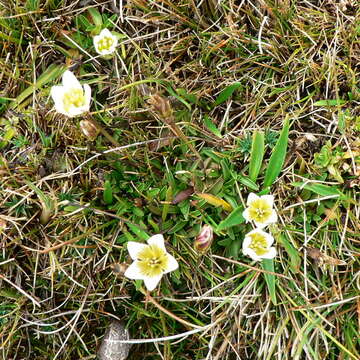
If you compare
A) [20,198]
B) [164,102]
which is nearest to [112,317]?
[20,198]

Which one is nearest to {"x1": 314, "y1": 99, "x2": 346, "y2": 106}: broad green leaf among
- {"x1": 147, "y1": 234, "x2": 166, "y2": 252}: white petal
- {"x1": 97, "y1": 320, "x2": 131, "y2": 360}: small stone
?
{"x1": 147, "y1": 234, "x2": 166, "y2": 252}: white petal

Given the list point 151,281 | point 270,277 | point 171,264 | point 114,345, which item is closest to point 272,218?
point 270,277

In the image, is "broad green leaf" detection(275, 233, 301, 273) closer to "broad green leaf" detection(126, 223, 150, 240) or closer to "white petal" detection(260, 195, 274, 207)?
"white petal" detection(260, 195, 274, 207)

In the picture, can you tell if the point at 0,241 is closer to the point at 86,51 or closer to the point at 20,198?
the point at 20,198

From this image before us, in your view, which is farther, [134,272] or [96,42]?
[96,42]

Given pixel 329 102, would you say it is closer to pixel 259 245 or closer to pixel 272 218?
pixel 272 218

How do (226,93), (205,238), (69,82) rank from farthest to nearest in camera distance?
(226,93) < (69,82) < (205,238)
